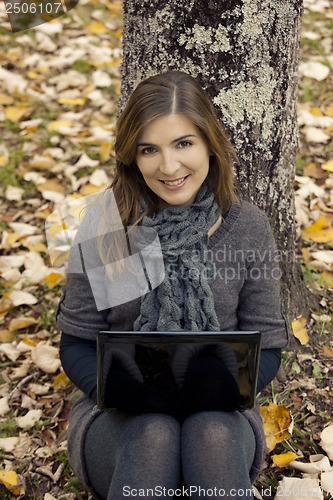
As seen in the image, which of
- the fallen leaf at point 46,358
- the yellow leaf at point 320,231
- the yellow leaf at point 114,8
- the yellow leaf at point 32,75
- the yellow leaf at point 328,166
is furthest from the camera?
the yellow leaf at point 114,8

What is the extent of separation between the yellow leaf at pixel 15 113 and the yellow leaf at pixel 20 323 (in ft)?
4.54

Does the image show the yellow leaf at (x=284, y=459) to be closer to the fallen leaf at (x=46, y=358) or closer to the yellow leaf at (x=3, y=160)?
the fallen leaf at (x=46, y=358)

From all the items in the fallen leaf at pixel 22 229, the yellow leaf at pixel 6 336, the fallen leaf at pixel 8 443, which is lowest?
the fallen leaf at pixel 8 443

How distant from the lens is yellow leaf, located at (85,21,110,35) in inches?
145

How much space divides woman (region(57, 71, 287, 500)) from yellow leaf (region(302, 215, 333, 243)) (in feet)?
2.63

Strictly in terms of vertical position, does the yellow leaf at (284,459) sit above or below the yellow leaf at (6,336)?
below

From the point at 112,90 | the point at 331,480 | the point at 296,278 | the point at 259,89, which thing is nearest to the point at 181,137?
the point at 259,89

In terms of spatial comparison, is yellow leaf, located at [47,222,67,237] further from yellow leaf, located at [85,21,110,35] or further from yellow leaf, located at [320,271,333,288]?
yellow leaf, located at [85,21,110,35]

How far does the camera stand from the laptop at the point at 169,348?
4.36 feet

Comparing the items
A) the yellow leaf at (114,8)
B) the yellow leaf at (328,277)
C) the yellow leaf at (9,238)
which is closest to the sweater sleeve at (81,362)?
the yellow leaf at (9,238)

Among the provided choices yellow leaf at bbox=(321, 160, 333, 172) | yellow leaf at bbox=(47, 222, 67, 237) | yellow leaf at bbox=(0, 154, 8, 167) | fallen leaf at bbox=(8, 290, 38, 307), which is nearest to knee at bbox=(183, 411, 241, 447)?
fallen leaf at bbox=(8, 290, 38, 307)

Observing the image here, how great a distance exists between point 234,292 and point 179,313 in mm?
195

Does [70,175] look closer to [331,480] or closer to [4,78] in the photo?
[4,78]

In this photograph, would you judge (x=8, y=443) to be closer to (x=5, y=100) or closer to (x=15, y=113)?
(x=15, y=113)
